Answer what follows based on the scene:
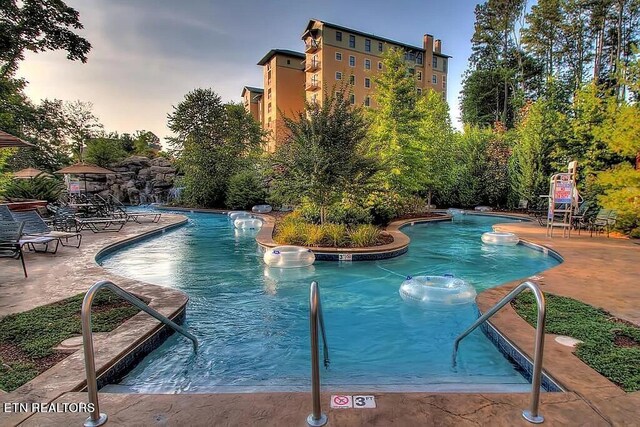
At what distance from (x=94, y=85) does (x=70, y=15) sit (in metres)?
7.08

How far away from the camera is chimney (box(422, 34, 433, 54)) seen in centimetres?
4294

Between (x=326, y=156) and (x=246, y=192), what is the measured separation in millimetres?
11307

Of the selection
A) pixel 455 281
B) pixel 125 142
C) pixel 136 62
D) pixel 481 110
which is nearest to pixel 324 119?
pixel 455 281

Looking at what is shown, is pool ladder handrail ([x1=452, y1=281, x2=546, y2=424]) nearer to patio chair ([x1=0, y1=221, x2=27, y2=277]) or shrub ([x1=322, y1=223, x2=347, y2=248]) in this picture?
shrub ([x1=322, y1=223, x2=347, y2=248])

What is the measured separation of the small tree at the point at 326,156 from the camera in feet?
32.8

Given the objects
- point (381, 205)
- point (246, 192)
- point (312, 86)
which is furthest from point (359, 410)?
point (312, 86)

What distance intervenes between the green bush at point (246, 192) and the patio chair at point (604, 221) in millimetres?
15016

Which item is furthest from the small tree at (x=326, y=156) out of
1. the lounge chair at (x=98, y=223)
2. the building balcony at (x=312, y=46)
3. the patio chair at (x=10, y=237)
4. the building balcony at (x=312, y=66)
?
the building balcony at (x=312, y=46)

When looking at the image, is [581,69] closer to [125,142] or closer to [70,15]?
[70,15]

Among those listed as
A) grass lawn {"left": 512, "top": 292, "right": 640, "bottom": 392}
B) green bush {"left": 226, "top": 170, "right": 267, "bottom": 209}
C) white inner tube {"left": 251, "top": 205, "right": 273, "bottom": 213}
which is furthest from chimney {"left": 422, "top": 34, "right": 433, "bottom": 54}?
grass lawn {"left": 512, "top": 292, "right": 640, "bottom": 392}

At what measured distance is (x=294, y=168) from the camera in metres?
10.3

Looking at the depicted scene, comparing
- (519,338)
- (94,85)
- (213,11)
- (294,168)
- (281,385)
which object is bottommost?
(281,385)

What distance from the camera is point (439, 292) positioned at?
582 cm

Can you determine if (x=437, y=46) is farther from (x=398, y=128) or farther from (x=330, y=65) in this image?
(x=398, y=128)
